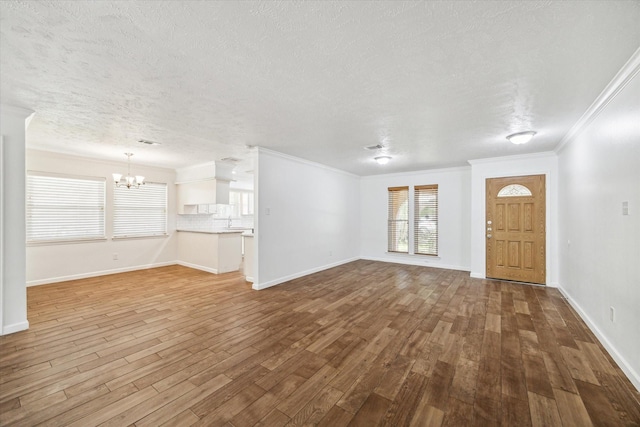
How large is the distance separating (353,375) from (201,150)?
4529 millimetres

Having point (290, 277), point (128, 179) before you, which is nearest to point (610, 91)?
point (290, 277)

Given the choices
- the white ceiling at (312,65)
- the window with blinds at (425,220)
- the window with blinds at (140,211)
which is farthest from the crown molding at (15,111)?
the window with blinds at (425,220)

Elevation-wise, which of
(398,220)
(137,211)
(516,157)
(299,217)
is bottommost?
(398,220)

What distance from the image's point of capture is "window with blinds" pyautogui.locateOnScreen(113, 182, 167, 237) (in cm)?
611

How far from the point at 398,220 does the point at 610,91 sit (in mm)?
5123

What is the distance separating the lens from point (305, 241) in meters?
5.86

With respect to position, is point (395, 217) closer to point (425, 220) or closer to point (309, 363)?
point (425, 220)

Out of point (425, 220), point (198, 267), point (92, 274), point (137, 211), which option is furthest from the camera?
point (425, 220)

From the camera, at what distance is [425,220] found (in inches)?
272

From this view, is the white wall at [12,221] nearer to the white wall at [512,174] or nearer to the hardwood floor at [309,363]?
the hardwood floor at [309,363]

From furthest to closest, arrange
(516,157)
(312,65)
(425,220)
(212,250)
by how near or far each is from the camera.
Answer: (425,220) → (212,250) → (516,157) → (312,65)

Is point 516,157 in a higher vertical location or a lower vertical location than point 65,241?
higher

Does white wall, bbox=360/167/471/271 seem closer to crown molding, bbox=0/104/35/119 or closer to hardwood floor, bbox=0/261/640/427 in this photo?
hardwood floor, bbox=0/261/640/427

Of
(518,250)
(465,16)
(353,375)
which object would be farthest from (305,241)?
(465,16)
